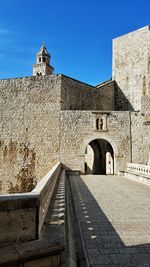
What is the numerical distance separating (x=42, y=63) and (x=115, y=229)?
34170mm

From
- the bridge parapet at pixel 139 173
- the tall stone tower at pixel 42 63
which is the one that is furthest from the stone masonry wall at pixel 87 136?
the tall stone tower at pixel 42 63


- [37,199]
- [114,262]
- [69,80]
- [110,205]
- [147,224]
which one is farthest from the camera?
[69,80]

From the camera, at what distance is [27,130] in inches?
715

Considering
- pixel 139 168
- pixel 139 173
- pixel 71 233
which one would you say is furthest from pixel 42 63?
pixel 71 233

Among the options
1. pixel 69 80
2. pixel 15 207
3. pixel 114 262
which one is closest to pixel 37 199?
pixel 15 207

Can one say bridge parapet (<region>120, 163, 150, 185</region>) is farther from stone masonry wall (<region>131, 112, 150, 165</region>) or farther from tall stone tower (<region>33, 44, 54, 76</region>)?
tall stone tower (<region>33, 44, 54, 76</region>)

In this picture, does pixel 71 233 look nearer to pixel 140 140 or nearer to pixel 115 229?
pixel 115 229

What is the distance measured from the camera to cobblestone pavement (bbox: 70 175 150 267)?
10.1 feet

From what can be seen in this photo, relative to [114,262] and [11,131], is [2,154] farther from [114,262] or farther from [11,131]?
[114,262]

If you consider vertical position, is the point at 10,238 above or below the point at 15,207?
below

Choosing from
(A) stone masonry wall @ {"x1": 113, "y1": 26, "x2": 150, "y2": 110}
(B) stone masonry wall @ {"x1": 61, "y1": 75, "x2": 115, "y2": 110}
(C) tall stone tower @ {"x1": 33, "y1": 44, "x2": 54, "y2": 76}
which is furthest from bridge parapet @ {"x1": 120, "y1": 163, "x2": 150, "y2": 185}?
(C) tall stone tower @ {"x1": 33, "y1": 44, "x2": 54, "y2": 76}

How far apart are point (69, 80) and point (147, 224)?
1476cm

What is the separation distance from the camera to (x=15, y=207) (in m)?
2.21

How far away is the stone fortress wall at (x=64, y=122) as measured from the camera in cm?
1642
